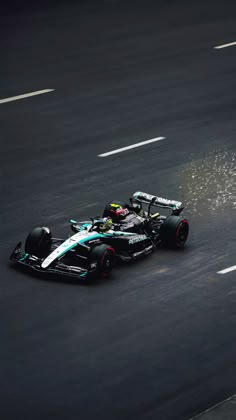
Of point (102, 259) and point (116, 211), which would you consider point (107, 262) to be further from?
point (116, 211)

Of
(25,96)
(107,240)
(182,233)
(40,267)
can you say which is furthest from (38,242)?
(25,96)

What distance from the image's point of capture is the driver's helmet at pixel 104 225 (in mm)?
31719

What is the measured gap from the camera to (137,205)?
110 ft

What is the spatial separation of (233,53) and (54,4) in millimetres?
12659

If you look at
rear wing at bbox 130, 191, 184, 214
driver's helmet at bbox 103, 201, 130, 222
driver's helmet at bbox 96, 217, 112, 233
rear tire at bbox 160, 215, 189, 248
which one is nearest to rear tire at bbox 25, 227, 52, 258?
driver's helmet at bbox 96, 217, 112, 233

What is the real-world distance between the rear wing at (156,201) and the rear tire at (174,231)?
0.98m

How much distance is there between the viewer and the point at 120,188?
3719cm

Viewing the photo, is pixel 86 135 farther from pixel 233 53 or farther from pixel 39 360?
pixel 39 360

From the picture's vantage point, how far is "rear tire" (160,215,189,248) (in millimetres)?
31969

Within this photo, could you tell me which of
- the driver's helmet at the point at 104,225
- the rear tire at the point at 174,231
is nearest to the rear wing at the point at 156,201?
the rear tire at the point at 174,231

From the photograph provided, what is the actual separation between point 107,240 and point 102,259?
1668 mm

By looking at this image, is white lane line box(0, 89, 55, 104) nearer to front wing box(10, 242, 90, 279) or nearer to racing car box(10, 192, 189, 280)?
racing car box(10, 192, 189, 280)

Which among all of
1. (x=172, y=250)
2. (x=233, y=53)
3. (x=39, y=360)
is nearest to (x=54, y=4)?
(x=233, y=53)

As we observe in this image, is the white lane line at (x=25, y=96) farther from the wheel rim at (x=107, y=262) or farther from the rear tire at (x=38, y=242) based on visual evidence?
the wheel rim at (x=107, y=262)
